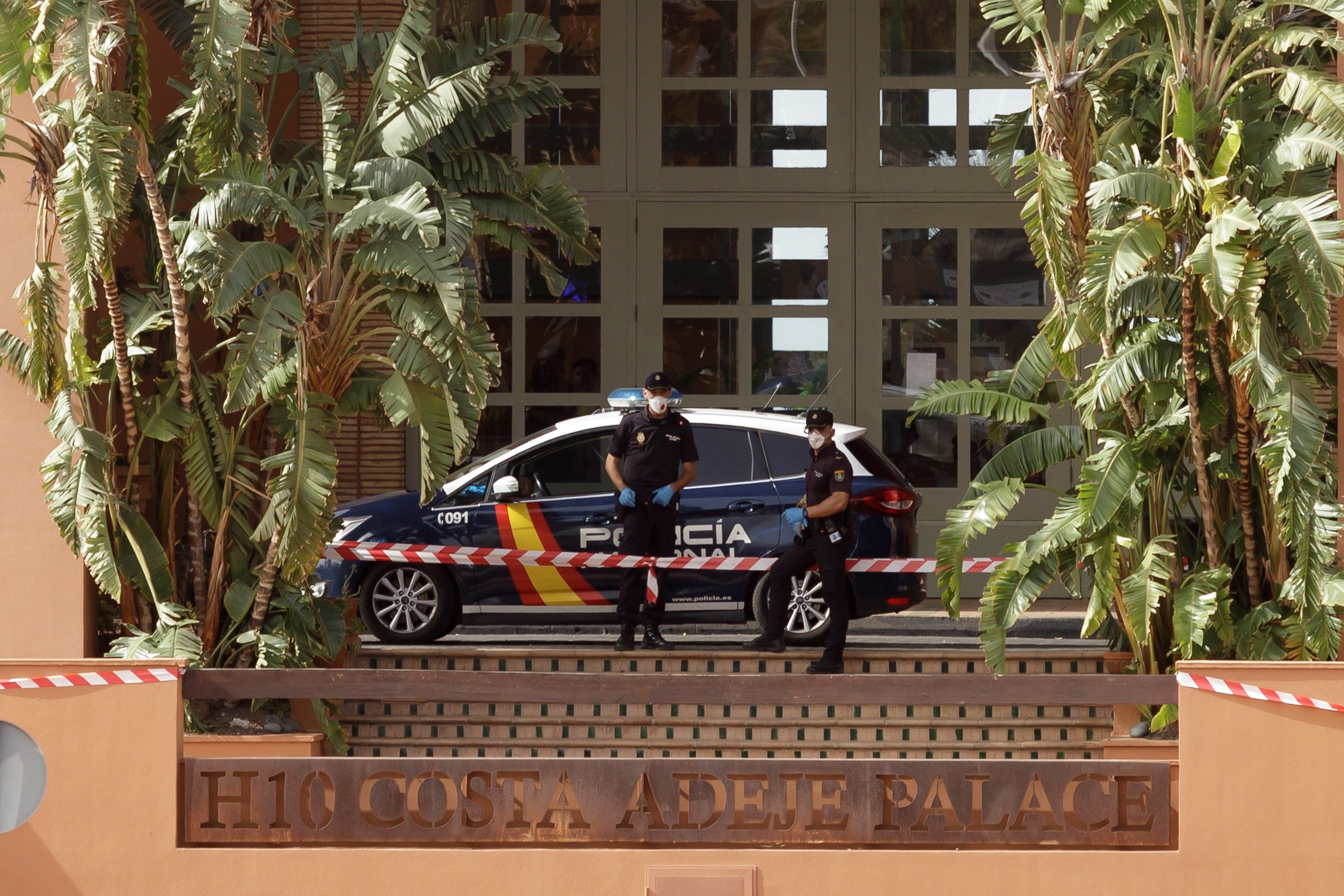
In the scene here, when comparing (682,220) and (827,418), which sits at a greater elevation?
(682,220)

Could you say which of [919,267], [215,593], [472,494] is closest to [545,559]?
[472,494]

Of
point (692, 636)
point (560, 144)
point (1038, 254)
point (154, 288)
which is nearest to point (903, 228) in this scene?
point (560, 144)

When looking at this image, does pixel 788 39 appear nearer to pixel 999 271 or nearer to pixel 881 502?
pixel 999 271

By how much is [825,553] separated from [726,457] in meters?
1.55

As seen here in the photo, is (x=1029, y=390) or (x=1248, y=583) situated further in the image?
(x=1029, y=390)

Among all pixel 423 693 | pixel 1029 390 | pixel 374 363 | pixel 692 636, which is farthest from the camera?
pixel 374 363

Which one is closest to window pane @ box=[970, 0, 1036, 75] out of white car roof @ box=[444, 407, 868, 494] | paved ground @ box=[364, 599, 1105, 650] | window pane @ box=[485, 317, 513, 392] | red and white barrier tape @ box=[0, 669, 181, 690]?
window pane @ box=[485, 317, 513, 392]

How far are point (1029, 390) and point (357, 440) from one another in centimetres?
737

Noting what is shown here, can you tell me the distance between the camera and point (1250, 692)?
7.12m

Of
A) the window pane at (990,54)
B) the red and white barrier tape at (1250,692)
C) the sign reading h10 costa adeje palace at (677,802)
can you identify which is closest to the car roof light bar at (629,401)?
the sign reading h10 costa adeje palace at (677,802)

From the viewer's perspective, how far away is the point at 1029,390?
32.4ft

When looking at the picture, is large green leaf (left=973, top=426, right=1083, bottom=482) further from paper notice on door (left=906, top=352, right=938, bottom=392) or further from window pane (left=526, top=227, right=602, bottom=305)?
window pane (left=526, top=227, right=602, bottom=305)

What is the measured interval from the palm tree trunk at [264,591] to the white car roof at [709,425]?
8.18ft

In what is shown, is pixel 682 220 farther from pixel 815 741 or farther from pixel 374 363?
pixel 815 741
